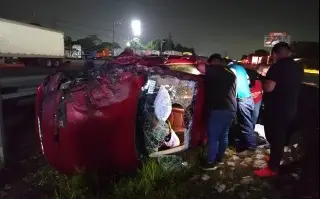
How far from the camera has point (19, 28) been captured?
17.1m

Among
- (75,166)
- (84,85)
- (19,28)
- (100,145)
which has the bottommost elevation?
(75,166)

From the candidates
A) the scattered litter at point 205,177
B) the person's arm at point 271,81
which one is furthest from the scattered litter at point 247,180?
the person's arm at point 271,81

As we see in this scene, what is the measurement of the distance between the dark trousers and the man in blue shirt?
99cm

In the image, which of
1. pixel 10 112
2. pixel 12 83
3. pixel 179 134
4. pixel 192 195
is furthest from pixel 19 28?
pixel 192 195

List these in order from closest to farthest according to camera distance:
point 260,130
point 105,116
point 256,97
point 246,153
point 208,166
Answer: point 105,116
point 208,166
point 246,153
point 256,97
point 260,130

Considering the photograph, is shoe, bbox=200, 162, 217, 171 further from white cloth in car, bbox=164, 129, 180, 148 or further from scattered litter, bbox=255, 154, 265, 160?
scattered litter, bbox=255, 154, 265, 160

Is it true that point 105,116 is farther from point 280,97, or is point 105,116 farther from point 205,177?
point 280,97

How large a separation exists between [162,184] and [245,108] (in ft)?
6.63

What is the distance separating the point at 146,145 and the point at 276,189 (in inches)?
63.4

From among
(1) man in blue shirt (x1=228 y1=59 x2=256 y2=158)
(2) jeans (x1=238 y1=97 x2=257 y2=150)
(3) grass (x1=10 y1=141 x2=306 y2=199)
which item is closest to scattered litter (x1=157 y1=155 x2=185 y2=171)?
(3) grass (x1=10 y1=141 x2=306 y2=199)

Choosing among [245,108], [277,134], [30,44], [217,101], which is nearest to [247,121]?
[245,108]

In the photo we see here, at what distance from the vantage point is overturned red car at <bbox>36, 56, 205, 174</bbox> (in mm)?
3533

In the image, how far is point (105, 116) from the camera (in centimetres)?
355

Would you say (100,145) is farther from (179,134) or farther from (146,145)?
(179,134)
